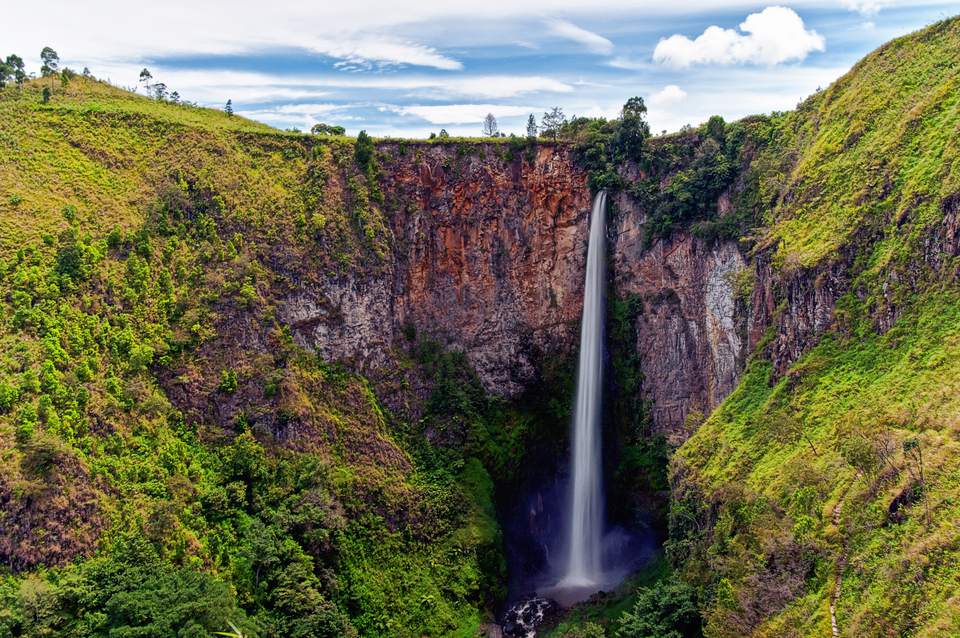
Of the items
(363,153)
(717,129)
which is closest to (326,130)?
(363,153)

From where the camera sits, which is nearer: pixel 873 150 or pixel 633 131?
pixel 873 150

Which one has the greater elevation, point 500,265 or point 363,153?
point 363,153

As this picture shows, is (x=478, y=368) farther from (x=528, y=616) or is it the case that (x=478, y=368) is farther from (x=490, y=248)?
(x=528, y=616)

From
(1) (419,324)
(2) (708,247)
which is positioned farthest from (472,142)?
(2) (708,247)

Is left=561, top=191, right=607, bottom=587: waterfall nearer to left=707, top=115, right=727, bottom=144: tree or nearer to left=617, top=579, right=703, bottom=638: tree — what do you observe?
left=707, top=115, right=727, bottom=144: tree

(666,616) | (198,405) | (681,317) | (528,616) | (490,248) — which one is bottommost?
(528,616)

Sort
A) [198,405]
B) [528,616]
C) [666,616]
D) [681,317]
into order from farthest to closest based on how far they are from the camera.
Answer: [681,317] < [528,616] < [198,405] < [666,616]
